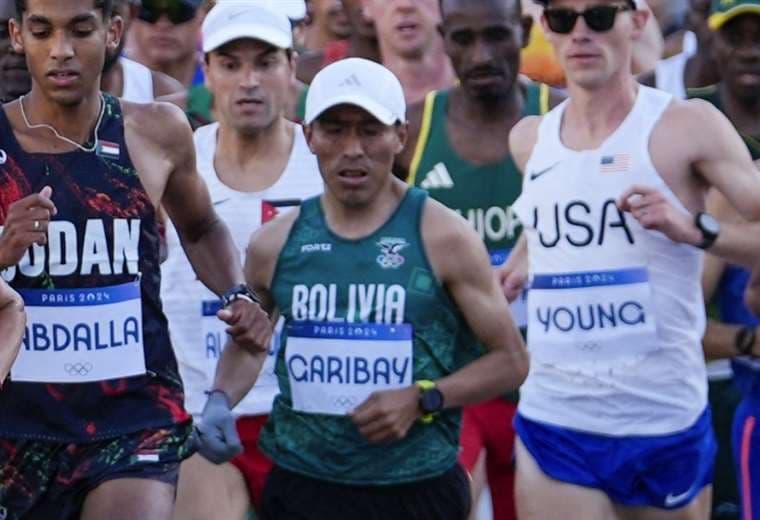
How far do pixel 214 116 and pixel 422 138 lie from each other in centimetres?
98

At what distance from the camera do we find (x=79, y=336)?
7.44 m

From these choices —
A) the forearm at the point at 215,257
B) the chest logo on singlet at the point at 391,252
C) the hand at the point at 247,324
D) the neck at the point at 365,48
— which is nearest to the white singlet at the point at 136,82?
the neck at the point at 365,48

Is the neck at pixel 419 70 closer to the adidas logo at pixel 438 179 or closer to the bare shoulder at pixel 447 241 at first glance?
the adidas logo at pixel 438 179

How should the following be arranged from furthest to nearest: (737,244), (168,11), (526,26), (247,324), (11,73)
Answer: (168,11) < (526,26) < (11,73) < (737,244) < (247,324)

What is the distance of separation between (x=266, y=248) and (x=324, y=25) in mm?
4783

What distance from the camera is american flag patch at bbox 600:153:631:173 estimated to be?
8141mm

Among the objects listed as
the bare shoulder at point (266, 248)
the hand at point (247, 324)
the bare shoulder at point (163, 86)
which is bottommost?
the hand at point (247, 324)

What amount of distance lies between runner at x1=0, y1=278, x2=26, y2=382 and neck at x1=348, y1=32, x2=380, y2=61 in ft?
16.3

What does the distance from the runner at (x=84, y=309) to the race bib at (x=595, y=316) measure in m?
1.17

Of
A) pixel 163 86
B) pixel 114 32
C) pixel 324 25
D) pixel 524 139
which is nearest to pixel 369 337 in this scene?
pixel 114 32

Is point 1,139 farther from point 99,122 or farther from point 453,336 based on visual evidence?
point 453,336

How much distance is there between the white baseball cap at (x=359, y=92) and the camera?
779 cm

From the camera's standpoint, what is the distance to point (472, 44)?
370 inches

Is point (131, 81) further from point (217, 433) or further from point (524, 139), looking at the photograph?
point (217, 433)
